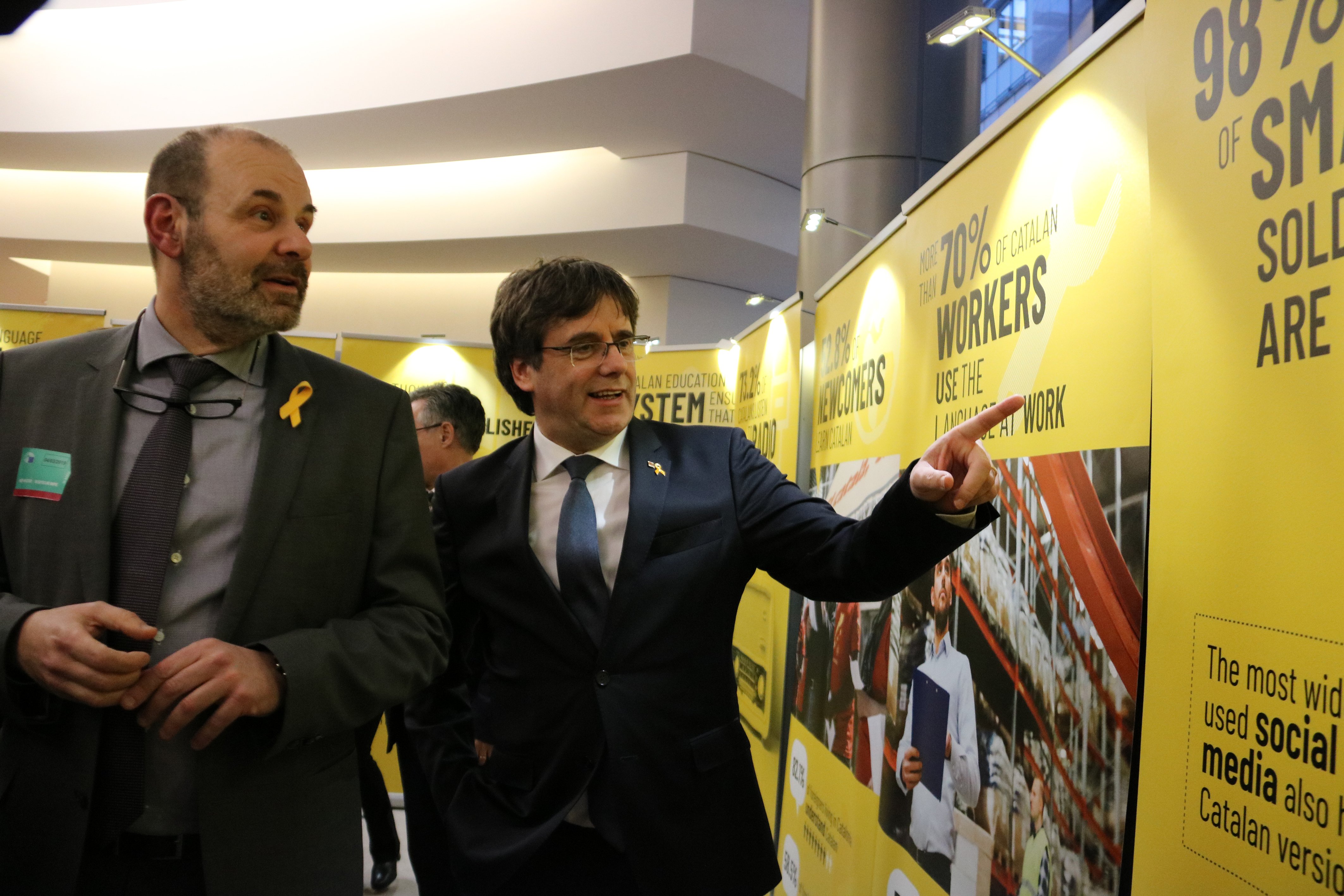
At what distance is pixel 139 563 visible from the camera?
133 cm

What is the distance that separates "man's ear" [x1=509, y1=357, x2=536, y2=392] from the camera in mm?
1972

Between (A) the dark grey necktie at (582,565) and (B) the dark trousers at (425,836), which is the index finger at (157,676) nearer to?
(A) the dark grey necktie at (582,565)

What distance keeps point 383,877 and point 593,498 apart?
3.40 meters

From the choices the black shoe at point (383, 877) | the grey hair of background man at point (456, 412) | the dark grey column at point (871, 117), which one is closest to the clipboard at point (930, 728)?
the grey hair of background man at point (456, 412)

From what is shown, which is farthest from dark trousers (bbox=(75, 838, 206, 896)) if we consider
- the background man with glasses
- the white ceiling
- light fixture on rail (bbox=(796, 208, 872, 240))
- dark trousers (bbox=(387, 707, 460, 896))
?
the white ceiling

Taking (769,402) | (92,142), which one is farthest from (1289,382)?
(92,142)

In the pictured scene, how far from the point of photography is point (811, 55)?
7152 mm

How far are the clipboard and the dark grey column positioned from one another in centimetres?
469

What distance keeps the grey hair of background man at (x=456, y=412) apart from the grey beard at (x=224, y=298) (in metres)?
2.19

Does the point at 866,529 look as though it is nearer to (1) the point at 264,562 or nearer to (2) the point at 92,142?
(1) the point at 264,562

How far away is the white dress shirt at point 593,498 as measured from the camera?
175 centimetres

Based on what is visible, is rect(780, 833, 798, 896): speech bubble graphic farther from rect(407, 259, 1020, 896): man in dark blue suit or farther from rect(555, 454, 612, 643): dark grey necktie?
rect(555, 454, 612, 643): dark grey necktie

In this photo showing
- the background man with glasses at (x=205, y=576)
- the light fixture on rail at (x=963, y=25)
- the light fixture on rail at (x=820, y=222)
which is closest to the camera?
the background man with glasses at (x=205, y=576)

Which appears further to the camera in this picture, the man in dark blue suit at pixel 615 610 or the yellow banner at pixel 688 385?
the yellow banner at pixel 688 385
